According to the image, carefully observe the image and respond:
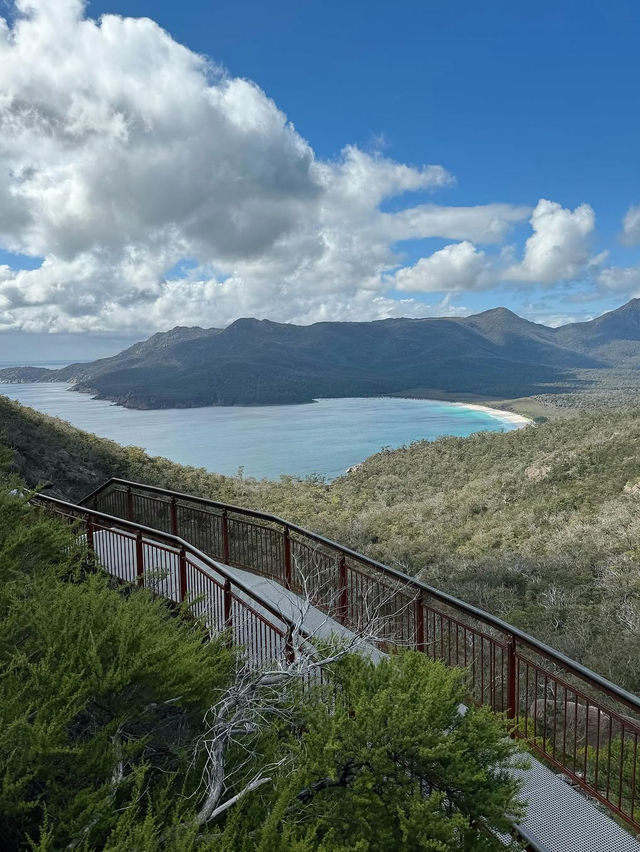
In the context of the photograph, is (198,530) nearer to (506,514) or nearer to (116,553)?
(116,553)

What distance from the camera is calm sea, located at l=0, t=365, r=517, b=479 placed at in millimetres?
67938

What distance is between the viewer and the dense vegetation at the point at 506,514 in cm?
973

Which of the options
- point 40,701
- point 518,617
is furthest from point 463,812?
point 518,617

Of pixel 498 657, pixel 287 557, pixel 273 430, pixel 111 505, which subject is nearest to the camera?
pixel 287 557

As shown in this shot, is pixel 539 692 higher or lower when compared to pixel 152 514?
lower

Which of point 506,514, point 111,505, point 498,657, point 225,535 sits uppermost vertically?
point 225,535

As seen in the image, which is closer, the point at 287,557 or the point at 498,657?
the point at 287,557

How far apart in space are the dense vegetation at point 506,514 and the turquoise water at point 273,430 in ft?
76.5

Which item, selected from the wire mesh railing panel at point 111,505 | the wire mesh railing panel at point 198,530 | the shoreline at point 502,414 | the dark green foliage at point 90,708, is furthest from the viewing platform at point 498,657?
the shoreline at point 502,414

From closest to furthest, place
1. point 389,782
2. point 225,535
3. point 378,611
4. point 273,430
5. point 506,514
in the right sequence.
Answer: point 389,782 < point 378,611 < point 225,535 < point 506,514 < point 273,430

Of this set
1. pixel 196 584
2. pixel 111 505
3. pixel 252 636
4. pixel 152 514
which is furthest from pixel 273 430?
pixel 252 636

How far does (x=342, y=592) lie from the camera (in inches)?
259

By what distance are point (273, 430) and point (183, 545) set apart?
8528cm

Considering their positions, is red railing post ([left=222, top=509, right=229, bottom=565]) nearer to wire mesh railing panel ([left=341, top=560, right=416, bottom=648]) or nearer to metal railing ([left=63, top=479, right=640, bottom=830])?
metal railing ([left=63, top=479, right=640, bottom=830])
